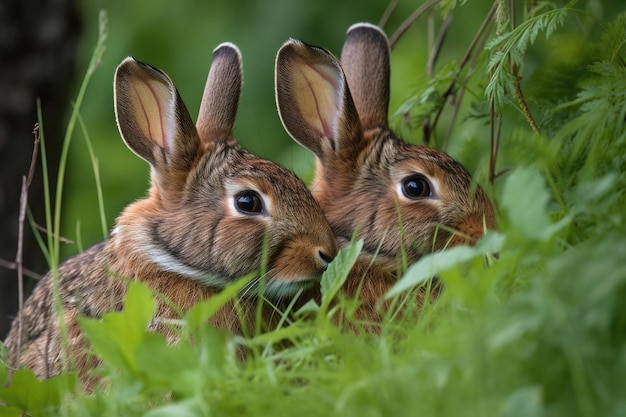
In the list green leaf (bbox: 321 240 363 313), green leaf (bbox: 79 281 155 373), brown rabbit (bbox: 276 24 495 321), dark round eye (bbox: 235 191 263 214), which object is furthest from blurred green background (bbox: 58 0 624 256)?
green leaf (bbox: 79 281 155 373)

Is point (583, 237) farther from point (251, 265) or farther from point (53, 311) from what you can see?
point (53, 311)

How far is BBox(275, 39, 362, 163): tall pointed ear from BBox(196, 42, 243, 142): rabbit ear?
0.23 metres

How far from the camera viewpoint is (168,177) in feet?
13.8

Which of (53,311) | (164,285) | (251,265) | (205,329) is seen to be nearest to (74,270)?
(53,311)

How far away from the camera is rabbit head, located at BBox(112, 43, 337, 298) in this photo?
389 centimetres

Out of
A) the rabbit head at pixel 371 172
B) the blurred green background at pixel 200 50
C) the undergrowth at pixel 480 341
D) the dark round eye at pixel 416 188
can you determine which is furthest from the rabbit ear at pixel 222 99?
the blurred green background at pixel 200 50

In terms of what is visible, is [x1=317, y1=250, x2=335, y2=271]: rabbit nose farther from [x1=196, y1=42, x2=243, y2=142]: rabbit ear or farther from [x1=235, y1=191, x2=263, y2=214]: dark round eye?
[x1=196, y1=42, x2=243, y2=142]: rabbit ear

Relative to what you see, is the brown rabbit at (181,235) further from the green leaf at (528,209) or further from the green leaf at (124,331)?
the green leaf at (528,209)

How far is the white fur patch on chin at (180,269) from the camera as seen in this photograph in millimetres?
3951

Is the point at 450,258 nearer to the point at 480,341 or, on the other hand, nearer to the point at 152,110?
the point at 480,341

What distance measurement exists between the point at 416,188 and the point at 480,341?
2226 mm

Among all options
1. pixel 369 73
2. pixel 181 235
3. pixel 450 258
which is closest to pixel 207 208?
pixel 181 235

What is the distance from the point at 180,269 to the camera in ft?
13.1

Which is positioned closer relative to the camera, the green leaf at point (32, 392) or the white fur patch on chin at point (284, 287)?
the green leaf at point (32, 392)
